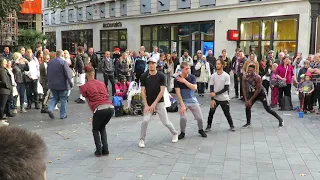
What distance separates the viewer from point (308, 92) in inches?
424

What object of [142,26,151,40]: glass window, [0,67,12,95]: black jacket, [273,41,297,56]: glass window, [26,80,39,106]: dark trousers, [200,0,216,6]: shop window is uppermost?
[200,0,216,6]: shop window

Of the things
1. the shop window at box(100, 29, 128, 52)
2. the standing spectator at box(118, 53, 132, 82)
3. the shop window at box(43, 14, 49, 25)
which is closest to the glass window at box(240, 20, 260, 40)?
the standing spectator at box(118, 53, 132, 82)

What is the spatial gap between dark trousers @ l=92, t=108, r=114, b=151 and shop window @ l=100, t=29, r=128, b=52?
26.1m

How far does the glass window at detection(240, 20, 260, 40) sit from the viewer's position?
21.5 meters

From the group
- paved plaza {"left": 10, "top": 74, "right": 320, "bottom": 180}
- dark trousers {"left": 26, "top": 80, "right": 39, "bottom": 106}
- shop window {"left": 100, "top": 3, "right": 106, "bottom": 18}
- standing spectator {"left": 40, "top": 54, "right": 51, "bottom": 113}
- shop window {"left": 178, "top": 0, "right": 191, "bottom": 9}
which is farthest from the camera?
shop window {"left": 100, "top": 3, "right": 106, "bottom": 18}

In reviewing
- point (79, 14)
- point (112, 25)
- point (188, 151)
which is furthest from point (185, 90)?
point (79, 14)

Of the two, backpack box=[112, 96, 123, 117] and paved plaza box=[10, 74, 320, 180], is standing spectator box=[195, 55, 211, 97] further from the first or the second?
backpack box=[112, 96, 123, 117]

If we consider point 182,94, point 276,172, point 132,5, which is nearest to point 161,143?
point 182,94

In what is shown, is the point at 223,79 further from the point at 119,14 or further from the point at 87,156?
the point at 119,14

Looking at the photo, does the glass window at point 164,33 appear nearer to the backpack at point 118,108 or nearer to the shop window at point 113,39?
the shop window at point 113,39

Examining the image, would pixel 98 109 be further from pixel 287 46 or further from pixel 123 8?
pixel 123 8

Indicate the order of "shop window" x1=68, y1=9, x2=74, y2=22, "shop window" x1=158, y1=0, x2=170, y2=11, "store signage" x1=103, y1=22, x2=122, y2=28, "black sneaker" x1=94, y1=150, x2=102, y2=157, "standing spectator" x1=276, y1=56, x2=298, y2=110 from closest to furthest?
"black sneaker" x1=94, y1=150, x2=102, y2=157, "standing spectator" x1=276, y1=56, x2=298, y2=110, "shop window" x1=158, y1=0, x2=170, y2=11, "store signage" x1=103, y1=22, x2=122, y2=28, "shop window" x1=68, y1=9, x2=74, y2=22

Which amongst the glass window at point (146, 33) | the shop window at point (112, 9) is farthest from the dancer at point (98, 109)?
the shop window at point (112, 9)

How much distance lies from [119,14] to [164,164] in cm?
2751
